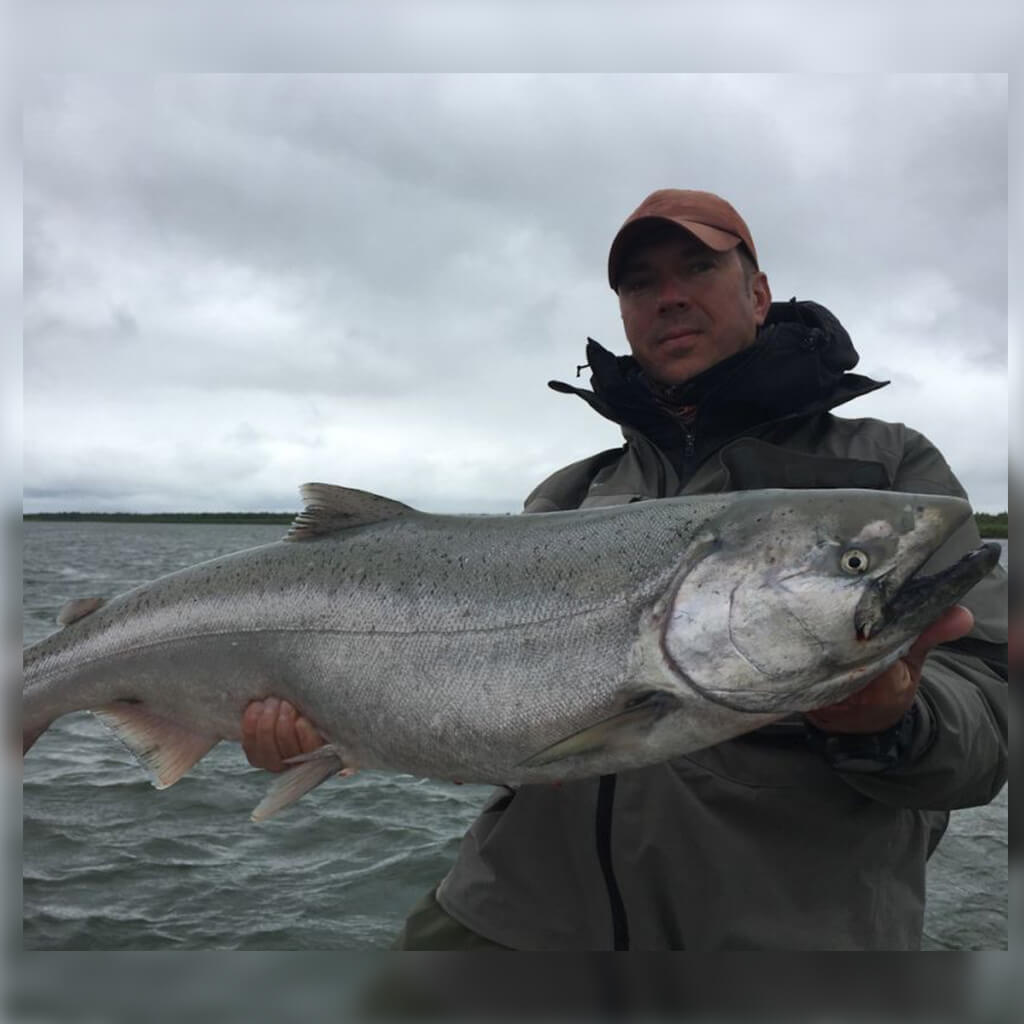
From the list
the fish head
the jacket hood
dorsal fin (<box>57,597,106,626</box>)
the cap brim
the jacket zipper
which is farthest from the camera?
dorsal fin (<box>57,597,106,626</box>)

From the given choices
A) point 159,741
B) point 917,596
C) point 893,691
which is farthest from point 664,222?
point 159,741

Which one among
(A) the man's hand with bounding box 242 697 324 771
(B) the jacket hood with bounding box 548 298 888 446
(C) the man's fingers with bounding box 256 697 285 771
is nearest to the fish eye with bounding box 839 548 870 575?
(B) the jacket hood with bounding box 548 298 888 446

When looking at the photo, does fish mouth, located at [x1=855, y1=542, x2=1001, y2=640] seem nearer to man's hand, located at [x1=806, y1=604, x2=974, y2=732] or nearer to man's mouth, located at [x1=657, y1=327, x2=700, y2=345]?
man's hand, located at [x1=806, y1=604, x2=974, y2=732]

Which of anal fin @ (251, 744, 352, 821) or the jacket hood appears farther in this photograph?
the jacket hood

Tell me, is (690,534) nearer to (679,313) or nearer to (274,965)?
(679,313)

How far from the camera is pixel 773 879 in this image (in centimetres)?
293

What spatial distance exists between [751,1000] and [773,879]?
0.50 m

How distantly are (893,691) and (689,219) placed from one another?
229cm

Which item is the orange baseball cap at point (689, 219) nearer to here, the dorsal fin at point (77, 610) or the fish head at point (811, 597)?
the fish head at point (811, 597)

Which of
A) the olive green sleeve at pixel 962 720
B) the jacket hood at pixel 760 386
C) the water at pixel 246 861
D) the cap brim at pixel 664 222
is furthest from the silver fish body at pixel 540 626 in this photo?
the water at pixel 246 861

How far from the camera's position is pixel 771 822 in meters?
2.96

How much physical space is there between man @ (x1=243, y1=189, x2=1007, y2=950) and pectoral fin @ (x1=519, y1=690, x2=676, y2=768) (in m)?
0.44

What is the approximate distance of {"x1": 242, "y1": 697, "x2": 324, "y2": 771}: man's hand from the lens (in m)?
3.44

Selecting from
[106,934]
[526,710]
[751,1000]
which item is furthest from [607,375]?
[106,934]
